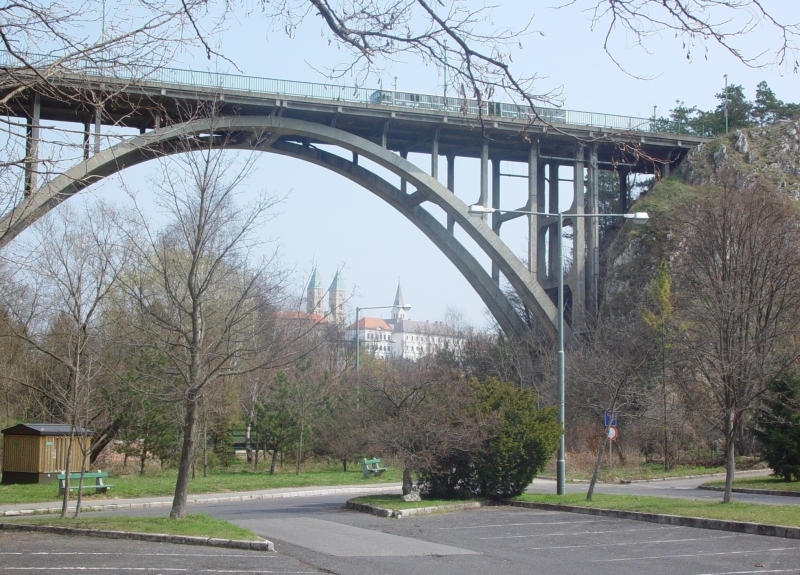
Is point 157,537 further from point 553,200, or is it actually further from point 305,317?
point 553,200

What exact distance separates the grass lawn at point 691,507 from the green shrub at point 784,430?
615cm

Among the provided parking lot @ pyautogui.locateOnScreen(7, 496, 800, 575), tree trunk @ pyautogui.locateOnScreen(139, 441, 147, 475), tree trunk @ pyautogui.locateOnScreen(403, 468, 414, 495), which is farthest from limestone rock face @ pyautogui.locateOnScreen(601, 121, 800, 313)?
parking lot @ pyautogui.locateOnScreen(7, 496, 800, 575)

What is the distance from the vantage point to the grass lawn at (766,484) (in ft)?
A: 71.4

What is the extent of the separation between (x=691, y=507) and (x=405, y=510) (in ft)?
18.5

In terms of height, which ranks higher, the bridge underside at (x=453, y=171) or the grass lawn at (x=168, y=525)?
the bridge underside at (x=453, y=171)

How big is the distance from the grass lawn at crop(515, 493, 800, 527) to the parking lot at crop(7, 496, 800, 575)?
2.83 feet

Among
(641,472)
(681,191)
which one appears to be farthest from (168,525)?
(681,191)

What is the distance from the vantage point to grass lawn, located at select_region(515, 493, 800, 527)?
1469 centimetres

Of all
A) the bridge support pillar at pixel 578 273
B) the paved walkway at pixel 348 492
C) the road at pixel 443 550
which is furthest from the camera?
the bridge support pillar at pixel 578 273

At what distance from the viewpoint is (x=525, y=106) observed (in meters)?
5.75

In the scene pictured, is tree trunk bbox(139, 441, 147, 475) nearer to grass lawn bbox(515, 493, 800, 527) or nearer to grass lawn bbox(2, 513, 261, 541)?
grass lawn bbox(2, 513, 261, 541)

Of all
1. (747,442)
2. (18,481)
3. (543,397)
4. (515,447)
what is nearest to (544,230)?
(543,397)

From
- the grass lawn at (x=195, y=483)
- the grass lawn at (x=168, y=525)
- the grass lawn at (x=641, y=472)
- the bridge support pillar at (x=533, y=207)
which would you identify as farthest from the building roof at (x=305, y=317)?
the bridge support pillar at (x=533, y=207)

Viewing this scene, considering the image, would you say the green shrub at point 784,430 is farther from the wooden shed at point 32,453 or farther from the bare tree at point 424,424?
the wooden shed at point 32,453
